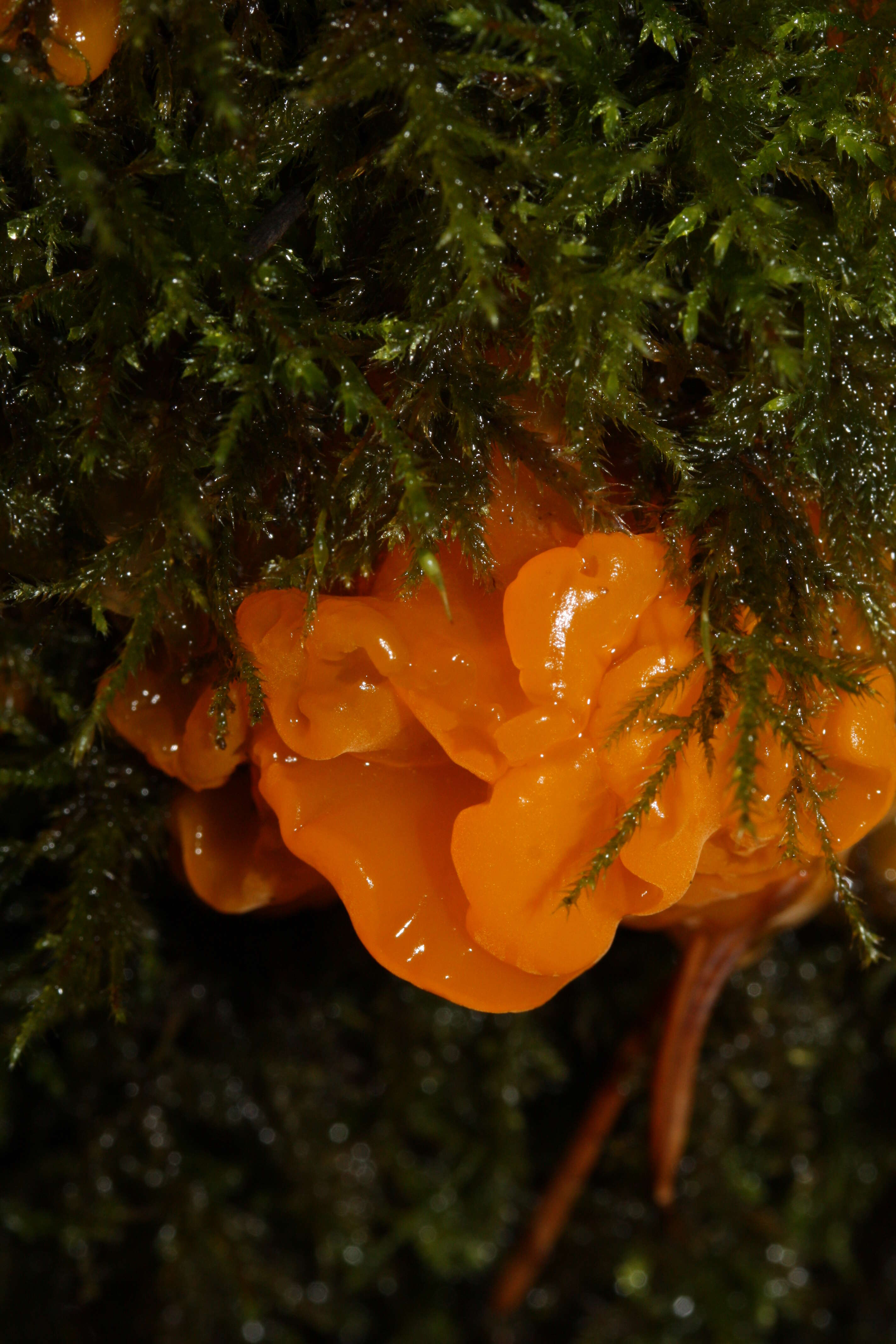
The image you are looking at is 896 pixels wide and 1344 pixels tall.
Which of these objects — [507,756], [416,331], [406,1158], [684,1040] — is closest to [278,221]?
[416,331]

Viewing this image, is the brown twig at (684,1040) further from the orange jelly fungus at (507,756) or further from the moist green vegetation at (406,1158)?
the orange jelly fungus at (507,756)

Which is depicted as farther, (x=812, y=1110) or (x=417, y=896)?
(x=812, y=1110)

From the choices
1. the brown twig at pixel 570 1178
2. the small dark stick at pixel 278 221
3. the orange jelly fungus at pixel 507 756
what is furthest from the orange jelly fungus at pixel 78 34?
the brown twig at pixel 570 1178

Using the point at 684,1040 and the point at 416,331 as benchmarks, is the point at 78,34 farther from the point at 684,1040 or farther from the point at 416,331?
the point at 684,1040

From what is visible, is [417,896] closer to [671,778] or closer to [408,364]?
[671,778]

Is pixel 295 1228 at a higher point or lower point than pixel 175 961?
lower

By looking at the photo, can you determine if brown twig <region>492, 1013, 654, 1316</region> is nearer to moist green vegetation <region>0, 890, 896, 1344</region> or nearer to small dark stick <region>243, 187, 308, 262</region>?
moist green vegetation <region>0, 890, 896, 1344</region>

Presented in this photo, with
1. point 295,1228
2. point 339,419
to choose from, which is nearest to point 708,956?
point 339,419
